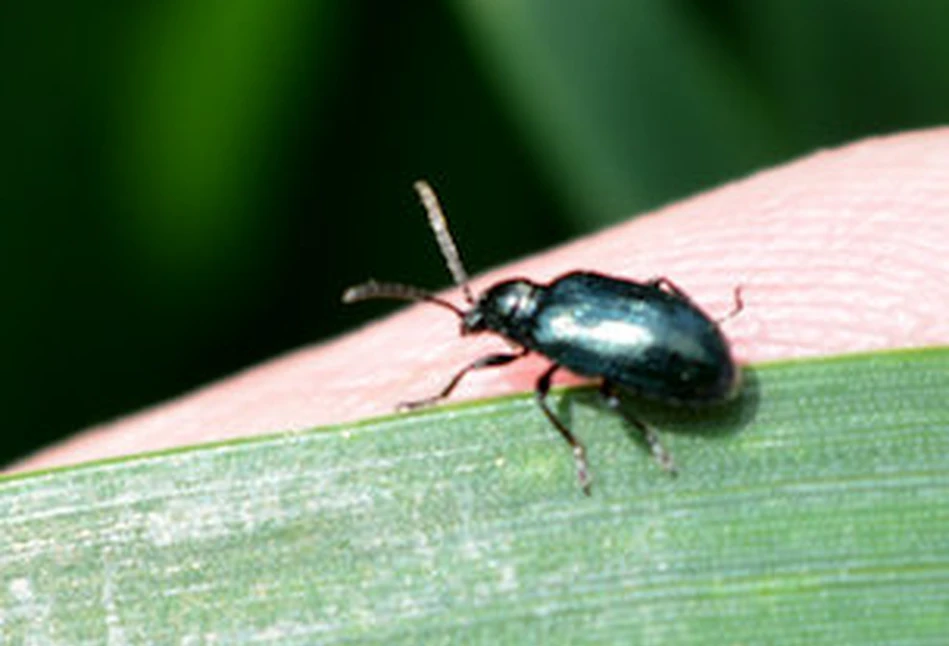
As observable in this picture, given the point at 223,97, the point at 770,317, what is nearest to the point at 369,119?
the point at 223,97

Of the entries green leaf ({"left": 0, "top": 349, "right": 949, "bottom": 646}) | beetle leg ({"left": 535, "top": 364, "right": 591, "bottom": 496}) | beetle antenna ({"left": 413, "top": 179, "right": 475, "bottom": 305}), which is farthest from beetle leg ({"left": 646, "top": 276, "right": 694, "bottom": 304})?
green leaf ({"left": 0, "top": 349, "right": 949, "bottom": 646})

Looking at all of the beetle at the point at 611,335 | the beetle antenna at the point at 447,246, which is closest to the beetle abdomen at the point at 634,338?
the beetle at the point at 611,335

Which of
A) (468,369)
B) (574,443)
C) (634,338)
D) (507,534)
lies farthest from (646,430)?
(468,369)

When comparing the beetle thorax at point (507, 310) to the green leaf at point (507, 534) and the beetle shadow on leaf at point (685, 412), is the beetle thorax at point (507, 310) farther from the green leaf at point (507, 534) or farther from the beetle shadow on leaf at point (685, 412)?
the green leaf at point (507, 534)

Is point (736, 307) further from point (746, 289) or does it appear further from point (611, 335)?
point (611, 335)

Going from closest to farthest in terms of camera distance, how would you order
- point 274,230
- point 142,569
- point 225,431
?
point 142,569 → point 225,431 → point 274,230

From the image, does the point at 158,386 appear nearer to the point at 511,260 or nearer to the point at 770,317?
the point at 511,260
